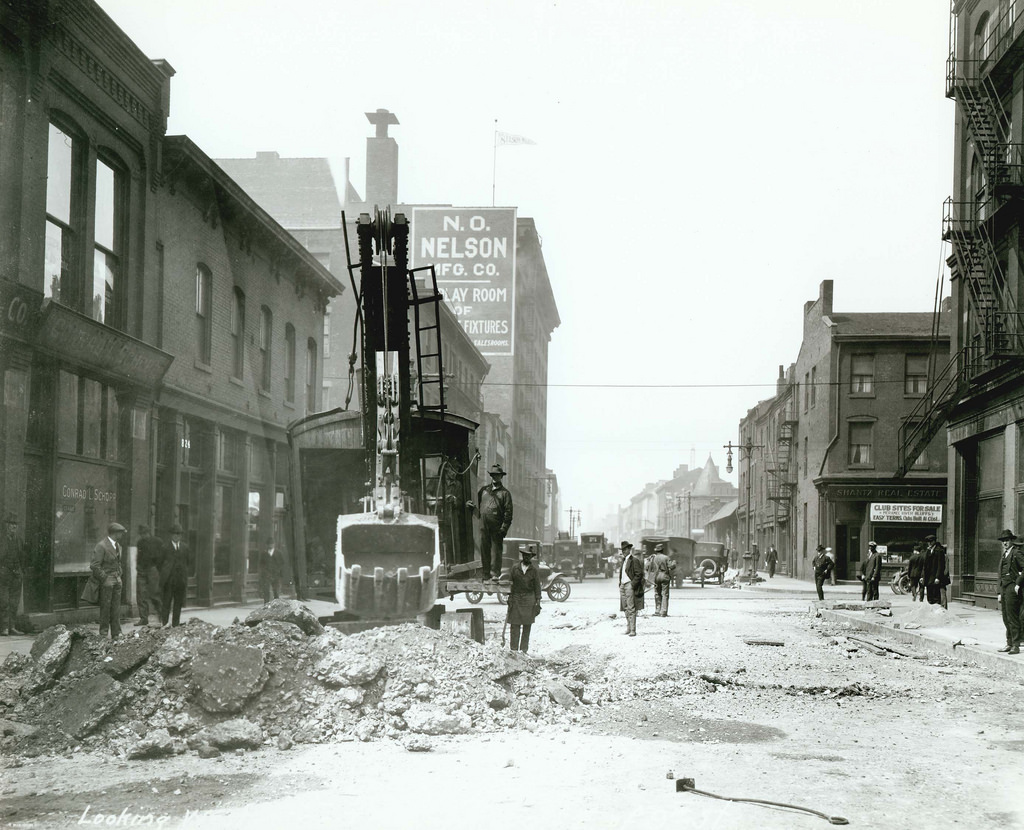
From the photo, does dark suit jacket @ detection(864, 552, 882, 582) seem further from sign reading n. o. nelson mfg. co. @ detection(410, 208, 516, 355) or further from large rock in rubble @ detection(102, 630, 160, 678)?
sign reading n. o. nelson mfg. co. @ detection(410, 208, 516, 355)

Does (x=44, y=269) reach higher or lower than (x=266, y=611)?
higher

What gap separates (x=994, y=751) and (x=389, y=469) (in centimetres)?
633

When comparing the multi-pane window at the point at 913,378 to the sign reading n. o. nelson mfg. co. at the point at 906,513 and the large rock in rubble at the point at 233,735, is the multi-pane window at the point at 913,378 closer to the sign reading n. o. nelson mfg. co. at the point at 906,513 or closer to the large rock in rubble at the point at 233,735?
the sign reading n. o. nelson mfg. co. at the point at 906,513

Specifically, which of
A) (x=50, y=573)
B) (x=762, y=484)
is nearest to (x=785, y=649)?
(x=50, y=573)

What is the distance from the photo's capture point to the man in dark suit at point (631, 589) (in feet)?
61.1

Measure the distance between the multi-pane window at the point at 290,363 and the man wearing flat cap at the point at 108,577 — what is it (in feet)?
40.4

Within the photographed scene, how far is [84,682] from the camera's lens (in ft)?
29.8

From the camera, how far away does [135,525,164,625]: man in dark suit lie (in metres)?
15.5

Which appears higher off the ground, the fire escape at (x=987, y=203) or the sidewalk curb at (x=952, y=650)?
the fire escape at (x=987, y=203)

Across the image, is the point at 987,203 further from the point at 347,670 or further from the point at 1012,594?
the point at 347,670

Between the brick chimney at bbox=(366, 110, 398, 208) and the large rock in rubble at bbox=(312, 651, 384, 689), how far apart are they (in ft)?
137

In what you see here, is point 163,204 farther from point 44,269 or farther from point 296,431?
point 296,431

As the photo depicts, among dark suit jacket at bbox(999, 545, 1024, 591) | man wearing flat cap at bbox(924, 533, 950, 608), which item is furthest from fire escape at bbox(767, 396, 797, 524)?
dark suit jacket at bbox(999, 545, 1024, 591)

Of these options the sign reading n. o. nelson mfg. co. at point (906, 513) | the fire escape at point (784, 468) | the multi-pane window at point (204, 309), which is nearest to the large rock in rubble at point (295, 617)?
the multi-pane window at point (204, 309)
